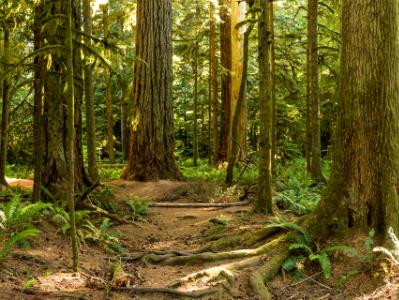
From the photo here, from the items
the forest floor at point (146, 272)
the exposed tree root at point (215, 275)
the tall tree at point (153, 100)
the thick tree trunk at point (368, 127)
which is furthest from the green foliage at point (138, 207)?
the thick tree trunk at point (368, 127)

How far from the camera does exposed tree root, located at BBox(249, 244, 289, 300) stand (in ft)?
17.6

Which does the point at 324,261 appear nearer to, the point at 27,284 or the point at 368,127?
the point at 368,127

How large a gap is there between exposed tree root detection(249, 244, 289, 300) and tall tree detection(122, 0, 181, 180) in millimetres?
6539

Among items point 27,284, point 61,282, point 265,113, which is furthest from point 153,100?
point 27,284

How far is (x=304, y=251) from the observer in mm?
6035

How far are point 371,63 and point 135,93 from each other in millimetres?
7889

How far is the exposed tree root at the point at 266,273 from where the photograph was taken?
5.38m

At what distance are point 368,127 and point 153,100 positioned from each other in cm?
759

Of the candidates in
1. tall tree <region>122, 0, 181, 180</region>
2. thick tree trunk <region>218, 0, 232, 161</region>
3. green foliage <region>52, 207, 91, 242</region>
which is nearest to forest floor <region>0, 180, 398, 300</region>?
green foliage <region>52, 207, 91, 242</region>

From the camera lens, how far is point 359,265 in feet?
18.0

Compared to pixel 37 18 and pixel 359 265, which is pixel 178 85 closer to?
pixel 37 18

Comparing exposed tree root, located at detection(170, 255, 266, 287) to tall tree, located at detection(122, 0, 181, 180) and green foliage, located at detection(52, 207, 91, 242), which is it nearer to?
green foliage, located at detection(52, 207, 91, 242)

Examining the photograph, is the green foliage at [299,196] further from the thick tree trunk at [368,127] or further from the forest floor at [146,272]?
the thick tree trunk at [368,127]

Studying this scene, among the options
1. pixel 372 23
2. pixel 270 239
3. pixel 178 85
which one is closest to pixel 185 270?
pixel 270 239
